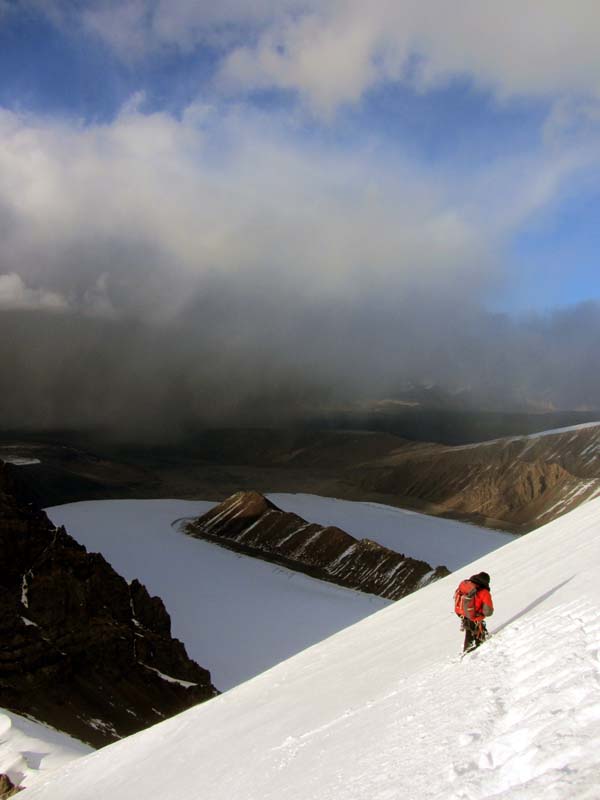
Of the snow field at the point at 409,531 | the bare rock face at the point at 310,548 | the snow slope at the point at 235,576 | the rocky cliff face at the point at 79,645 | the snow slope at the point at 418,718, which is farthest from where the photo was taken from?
the snow field at the point at 409,531

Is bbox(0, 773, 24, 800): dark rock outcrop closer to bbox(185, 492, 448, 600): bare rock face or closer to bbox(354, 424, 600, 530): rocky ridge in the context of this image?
bbox(185, 492, 448, 600): bare rock face

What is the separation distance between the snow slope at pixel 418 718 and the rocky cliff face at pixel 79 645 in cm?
1041

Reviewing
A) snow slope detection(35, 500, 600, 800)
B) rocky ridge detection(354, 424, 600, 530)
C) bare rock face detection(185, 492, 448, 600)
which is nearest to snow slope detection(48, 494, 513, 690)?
bare rock face detection(185, 492, 448, 600)

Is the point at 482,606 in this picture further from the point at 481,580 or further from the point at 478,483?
the point at 478,483

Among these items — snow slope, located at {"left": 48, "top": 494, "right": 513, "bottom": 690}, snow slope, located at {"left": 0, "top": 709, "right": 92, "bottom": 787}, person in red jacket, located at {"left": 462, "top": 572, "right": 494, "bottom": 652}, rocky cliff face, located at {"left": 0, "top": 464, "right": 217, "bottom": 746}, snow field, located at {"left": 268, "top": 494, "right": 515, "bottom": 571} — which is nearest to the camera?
person in red jacket, located at {"left": 462, "top": 572, "right": 494, "bottom": 652}

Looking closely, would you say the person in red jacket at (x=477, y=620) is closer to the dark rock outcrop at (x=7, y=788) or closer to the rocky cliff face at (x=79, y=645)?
the dark rock outcrop at (x=7, y=788)

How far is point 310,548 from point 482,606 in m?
65.8

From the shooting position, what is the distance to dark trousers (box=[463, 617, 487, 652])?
33.0ft

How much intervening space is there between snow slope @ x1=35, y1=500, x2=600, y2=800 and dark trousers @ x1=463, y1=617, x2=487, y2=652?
0.33 meters

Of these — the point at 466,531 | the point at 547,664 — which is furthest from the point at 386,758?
the point at 466,531

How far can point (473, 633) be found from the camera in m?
10.2

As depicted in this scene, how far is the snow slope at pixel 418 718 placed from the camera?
566 centimetres

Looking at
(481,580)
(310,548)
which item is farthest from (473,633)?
(310,548)

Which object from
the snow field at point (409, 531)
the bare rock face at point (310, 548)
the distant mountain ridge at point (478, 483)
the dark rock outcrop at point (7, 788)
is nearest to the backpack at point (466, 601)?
the dark rock outcrop at point (7, 788)
